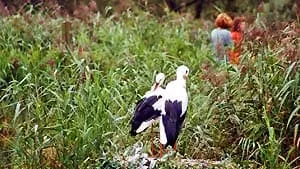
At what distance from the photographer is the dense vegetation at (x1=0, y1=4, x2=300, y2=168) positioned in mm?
5457

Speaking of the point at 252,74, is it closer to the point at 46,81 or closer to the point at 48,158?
the point at 48,158

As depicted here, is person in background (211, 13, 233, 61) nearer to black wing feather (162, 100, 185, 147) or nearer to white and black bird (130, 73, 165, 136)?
white and black bird (130, 73, 165, 136)

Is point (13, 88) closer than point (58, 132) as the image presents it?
No

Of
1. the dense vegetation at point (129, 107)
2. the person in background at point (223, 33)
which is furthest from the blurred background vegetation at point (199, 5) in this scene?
the dense vegetation at point (129, 107)

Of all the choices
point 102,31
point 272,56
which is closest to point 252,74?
point 272,56

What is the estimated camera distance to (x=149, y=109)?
16.7 feet

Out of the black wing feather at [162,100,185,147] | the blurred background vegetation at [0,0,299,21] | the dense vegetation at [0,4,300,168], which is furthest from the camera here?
the blurred background vegetation at [0,0,299,21]

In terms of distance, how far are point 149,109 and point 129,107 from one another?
127cm

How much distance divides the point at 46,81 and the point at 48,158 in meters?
1.68

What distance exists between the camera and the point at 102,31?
9594 mm

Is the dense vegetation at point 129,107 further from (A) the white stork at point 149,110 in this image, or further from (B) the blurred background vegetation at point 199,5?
(B) the blurred background vegetation at point 199,5

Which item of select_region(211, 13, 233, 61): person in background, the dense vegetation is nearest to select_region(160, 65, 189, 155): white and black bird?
the dense vegetation

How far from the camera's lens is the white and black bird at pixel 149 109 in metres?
5.09

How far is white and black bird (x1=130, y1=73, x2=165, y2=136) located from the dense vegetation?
0.22 meters
